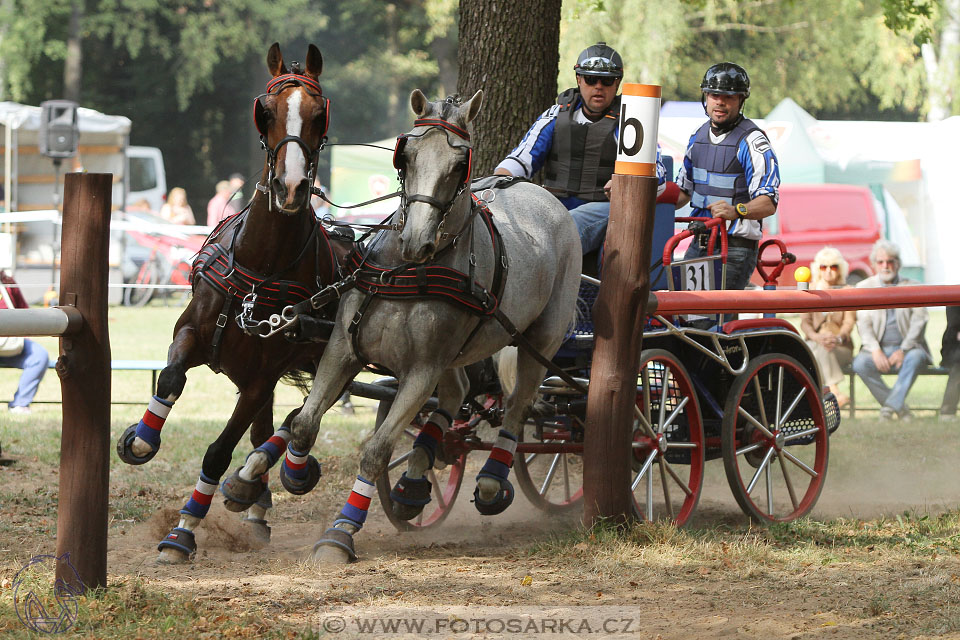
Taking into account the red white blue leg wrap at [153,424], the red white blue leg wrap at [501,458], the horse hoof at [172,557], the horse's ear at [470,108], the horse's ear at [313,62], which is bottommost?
the horse hoof at [172,557]

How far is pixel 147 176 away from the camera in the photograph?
985 inches

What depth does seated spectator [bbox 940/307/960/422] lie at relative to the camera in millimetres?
10258

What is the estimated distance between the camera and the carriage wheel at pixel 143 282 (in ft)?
62.6

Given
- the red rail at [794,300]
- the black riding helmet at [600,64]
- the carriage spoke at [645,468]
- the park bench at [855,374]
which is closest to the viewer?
the red rail at [794,300]

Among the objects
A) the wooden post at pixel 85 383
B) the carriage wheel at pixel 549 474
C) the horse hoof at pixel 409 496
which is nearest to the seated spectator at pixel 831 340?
the carriage wheel at pixel 549 474

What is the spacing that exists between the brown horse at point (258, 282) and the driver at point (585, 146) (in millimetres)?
1467

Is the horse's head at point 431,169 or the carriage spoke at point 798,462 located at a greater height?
the horse's head at point 431,169

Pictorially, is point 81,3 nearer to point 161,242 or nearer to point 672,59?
point 161,242

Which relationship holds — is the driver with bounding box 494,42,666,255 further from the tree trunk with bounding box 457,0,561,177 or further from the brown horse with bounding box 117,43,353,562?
the brown horse with bounding box 117,43,353,562

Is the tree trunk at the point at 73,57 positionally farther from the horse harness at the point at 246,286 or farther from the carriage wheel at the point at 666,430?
the horse harness at the point at 246,286

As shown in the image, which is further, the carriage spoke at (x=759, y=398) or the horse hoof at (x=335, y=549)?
the carriage spoke at (x=759, y=398)

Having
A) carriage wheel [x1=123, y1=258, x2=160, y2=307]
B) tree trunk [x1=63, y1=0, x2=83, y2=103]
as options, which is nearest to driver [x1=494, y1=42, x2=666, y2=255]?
carriage wheel [x1=123, y1=258, x2=160, y2=307]

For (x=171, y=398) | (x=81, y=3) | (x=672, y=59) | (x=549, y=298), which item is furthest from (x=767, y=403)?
(x=81, y=3)

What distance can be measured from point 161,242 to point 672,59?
1233 centimetres
